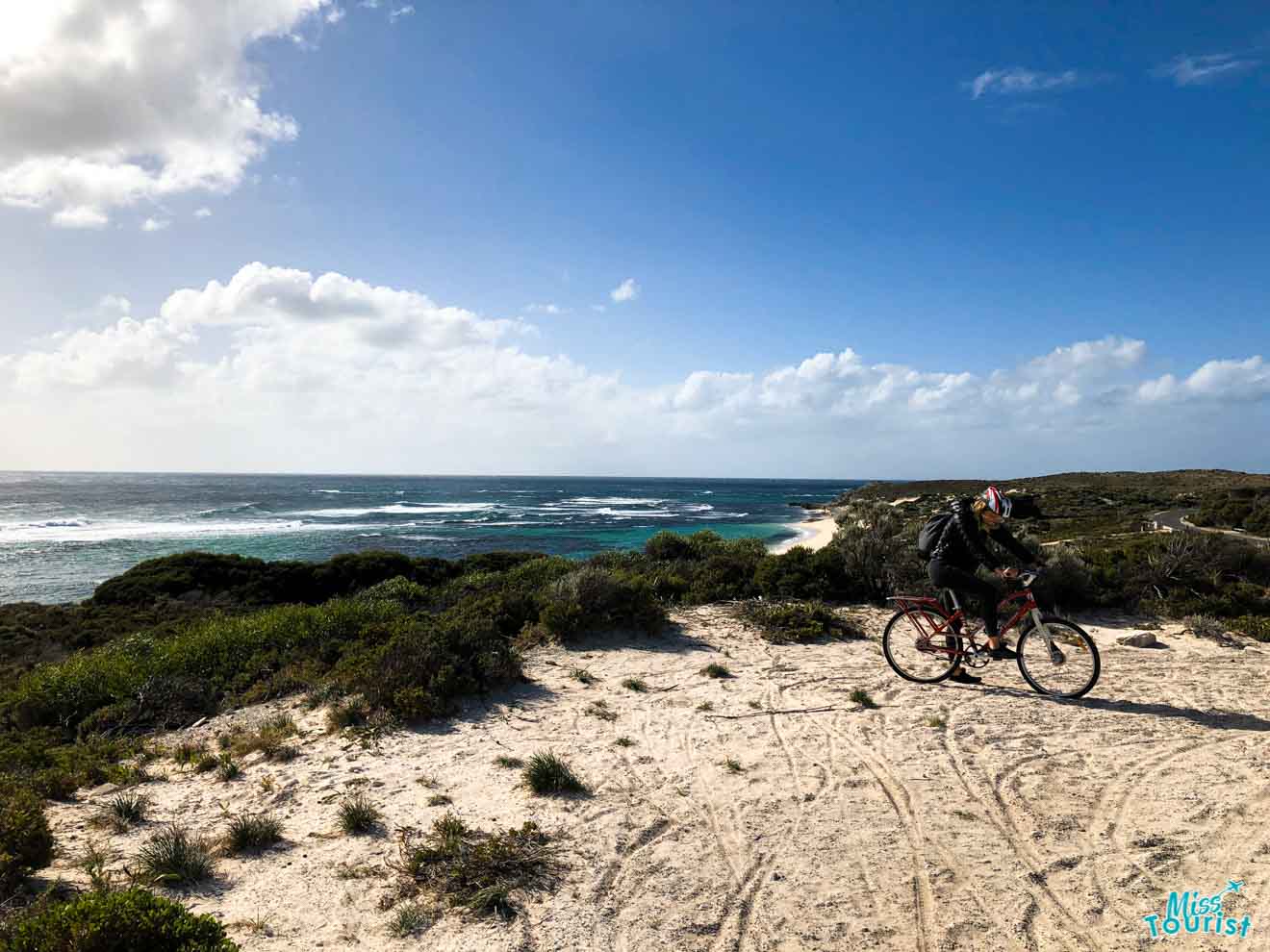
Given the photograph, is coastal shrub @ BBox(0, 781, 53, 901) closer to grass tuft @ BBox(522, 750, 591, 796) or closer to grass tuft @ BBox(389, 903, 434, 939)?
grass tuft @ BBox(389, 903, 434, 939)

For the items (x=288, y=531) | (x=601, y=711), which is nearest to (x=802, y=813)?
(x=601, y=711)

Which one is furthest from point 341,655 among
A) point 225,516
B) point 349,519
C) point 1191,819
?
point 225,516

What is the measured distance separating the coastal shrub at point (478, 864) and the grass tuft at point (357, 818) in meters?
0.38

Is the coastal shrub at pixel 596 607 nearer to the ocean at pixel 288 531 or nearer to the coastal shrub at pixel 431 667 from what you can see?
the coastal shrub at pixel 431 667

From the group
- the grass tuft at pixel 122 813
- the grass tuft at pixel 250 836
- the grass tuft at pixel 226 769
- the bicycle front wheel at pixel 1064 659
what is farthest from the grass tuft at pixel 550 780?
the bicycle front wheel at pixel 1064 659

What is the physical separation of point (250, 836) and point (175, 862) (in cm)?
48

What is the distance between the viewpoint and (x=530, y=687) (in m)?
8.06

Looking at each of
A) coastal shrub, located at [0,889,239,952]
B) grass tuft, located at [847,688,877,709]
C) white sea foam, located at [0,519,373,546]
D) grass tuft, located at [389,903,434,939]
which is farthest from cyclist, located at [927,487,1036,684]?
white sea foam, located at [0,519,373,546]

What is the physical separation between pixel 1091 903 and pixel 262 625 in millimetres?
11795

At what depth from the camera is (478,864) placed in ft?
13.8

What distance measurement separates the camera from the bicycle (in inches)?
284

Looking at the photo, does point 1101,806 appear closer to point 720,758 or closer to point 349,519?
point 720,758

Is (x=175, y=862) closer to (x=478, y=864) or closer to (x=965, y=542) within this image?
(x=478, y=864)

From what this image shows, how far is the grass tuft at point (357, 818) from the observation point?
4824 millimetres
